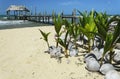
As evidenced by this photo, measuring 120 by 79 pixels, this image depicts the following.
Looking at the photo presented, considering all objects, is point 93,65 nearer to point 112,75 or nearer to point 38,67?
point 112,75

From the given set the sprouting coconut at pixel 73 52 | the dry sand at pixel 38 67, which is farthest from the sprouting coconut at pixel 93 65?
the sprouting coconut at pixel 73 52

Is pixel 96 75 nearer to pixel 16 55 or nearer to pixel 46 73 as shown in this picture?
pixel 46 73

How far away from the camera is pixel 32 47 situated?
24.1ft

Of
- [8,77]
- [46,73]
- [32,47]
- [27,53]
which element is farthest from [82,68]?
[32,47]

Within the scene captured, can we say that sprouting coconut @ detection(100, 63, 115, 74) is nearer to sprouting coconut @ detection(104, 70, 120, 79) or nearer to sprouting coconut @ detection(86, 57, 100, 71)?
sprouting coconut @ detection(86, 57, 100, 71)

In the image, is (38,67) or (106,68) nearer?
(106,68)

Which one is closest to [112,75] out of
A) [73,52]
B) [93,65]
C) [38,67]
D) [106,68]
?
[106,68]

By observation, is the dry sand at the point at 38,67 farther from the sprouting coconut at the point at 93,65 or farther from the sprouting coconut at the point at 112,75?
the sprouting coconut at the point at 112,75

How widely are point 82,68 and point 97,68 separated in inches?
15.1

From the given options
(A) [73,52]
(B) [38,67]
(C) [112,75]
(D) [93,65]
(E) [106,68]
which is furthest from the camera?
(A) [73,52]

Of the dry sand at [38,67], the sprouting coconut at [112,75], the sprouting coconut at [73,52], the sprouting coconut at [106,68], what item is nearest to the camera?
the sprouting coconut at [112,75]

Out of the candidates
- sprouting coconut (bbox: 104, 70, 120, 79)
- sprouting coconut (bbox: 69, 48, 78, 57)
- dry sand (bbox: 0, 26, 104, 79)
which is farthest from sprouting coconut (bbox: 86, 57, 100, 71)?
sprouting coconut (bbox: 69, 48, 78, 57)

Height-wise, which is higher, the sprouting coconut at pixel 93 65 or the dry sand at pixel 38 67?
the sprouting coconut at pixel 93 65

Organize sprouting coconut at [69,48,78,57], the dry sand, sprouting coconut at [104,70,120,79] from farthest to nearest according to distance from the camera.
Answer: sprouting coconut at [69,48,78,57]
the dry sand
sprouting coconut at [104,70,120,79]
